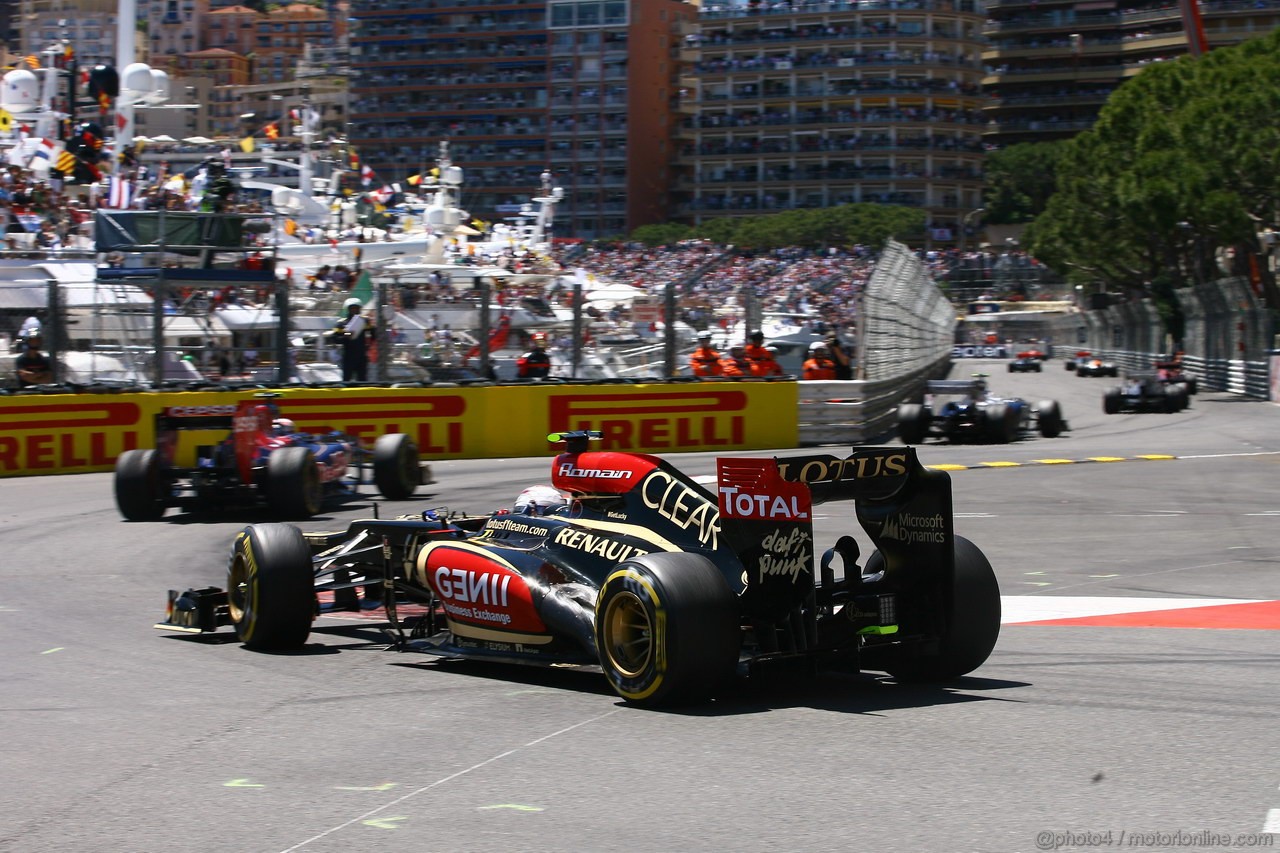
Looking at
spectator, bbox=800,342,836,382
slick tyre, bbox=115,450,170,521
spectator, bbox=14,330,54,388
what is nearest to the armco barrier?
spectator, bbox=800,342,836,382

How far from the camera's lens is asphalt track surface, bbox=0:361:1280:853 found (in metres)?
4.79

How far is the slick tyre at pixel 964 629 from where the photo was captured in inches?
272

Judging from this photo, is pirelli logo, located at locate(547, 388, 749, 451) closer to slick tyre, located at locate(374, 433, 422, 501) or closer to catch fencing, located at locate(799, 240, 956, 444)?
catch fencing, located at locate(799, 240, 956, 444)

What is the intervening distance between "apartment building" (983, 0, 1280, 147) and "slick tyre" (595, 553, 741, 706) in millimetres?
121679

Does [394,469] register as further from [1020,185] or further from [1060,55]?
[1060,55]

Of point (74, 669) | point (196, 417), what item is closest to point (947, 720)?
point (74, 669)

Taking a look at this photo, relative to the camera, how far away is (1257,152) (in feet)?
155

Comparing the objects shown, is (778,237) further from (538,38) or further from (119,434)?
(119,434)

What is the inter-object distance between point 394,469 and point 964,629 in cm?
944

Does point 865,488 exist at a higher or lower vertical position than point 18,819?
higher

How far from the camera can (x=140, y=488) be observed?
14164 millimetres

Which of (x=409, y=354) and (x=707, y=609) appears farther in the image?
(x=409, y=354)

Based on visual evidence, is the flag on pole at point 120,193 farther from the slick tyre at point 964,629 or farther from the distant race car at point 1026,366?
the distant race car at point 1026,366

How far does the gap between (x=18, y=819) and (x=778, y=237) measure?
8048 centimetres
